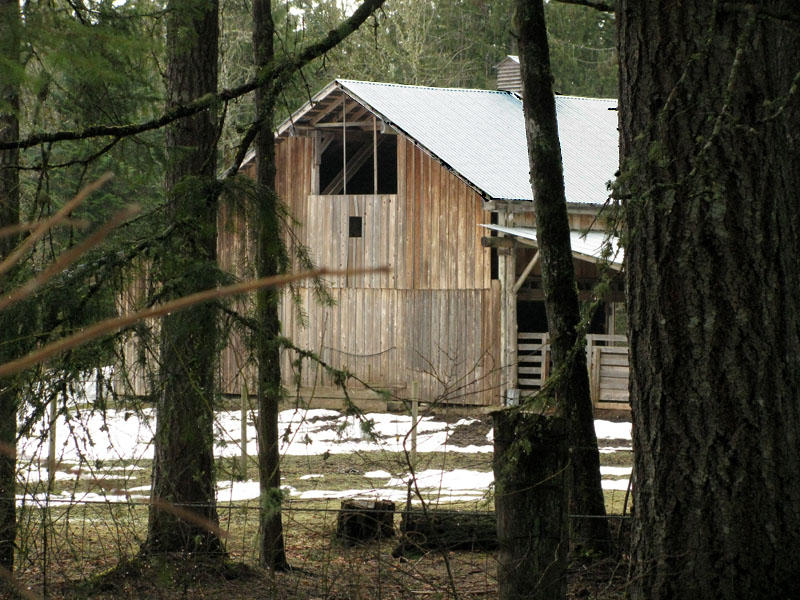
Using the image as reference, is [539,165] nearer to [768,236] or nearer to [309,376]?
[768,236]

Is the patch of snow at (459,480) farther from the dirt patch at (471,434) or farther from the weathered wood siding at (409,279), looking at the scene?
the weathered wood siding at (409,279)

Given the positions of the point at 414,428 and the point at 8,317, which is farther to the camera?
the point at 8,317

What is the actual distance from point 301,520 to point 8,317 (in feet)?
24.3

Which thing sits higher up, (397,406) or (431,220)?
(431,220)

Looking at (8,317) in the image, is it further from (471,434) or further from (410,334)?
(410,334)

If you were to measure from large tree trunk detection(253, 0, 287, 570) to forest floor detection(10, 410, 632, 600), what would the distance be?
0.53ft

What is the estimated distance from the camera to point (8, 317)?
4.62m

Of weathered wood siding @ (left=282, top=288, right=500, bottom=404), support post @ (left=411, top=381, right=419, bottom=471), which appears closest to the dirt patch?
weathered wood siding @ (left=282, top=288, right=500, bottom=404)

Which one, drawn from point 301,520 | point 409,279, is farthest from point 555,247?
point 409,279

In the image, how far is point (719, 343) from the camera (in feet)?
12.3

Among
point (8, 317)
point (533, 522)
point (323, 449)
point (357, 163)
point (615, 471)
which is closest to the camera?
point (533, 522)

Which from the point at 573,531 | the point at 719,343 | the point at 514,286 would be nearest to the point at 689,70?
the point at 719,343

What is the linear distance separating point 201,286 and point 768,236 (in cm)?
257

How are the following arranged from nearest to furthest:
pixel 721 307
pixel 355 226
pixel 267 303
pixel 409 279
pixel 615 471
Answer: pixel 721 307
pixel 267 303
pixel 615 471
pixel 409 279
pixel 355 226
